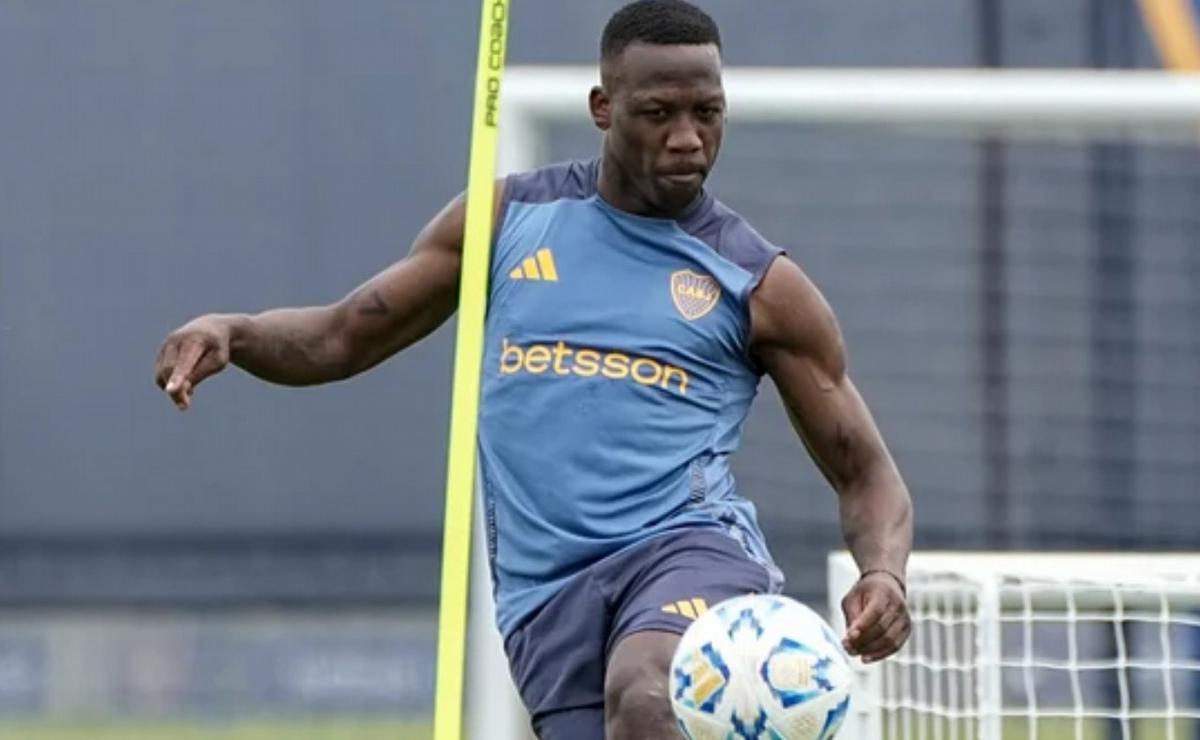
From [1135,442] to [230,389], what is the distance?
304cm

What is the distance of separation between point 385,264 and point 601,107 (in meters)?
4.63

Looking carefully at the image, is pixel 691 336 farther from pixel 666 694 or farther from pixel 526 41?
pixel 526 41

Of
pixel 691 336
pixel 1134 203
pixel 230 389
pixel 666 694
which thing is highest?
pixel 1134 203

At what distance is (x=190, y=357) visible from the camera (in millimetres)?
4590

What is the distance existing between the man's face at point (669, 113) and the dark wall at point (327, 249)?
4.52 meters

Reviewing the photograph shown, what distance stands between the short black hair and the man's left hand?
0.94 meters

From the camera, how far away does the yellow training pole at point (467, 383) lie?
4508 mm

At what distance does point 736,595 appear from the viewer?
454 centimetres

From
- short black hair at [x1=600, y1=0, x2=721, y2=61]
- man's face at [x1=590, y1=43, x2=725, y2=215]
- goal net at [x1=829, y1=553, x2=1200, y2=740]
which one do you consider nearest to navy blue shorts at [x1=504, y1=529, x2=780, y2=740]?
man's face at [x1=590, y1=43, x2=725, y2=215]

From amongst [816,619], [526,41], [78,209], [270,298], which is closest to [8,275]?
[78,209]

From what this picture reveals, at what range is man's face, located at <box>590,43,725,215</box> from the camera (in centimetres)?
461

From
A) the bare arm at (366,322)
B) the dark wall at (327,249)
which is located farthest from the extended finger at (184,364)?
the dark wall at (327,249)

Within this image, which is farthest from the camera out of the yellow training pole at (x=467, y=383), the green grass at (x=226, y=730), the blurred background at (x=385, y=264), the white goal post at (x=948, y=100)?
the green grass at (x=226, y=730)

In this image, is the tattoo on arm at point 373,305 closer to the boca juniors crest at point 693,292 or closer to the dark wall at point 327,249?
the boca juniors crest at point 693,292
